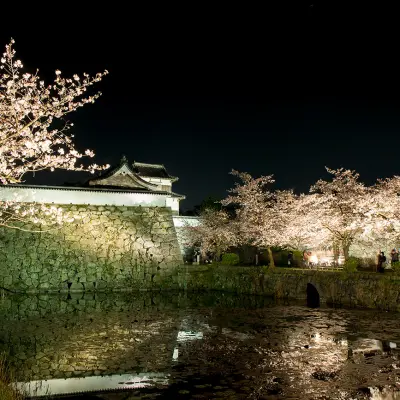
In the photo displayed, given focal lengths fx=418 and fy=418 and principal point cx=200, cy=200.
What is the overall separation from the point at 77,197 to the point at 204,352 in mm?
18575

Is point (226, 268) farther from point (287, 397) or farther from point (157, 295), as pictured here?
→ point (287, 397)

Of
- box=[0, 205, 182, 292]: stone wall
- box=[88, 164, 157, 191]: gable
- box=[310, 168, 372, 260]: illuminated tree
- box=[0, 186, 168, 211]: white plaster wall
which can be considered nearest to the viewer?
box=[310, 168, 372, 260]: illuminated tree

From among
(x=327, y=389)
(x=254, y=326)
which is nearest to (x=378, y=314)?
(x=254, y=326)

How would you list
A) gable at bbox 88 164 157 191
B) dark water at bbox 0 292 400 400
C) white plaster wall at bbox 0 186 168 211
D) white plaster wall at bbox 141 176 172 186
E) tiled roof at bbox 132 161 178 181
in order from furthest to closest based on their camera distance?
1. tiled roof at bbox 132 161 178 181
2. white plaster wall at bbox 141 176 172 186
3. gable at bbox 88 164 157 191
4. white plaster wall at bbox 0 186 168 211
5. dark water at bbox 0 292 400 400

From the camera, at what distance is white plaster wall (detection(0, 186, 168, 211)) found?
24.8 m

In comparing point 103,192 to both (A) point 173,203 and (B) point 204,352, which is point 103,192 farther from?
(B) point 204,352

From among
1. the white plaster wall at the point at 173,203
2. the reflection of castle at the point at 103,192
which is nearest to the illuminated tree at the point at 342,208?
the reflection of castle at the point at 103,192

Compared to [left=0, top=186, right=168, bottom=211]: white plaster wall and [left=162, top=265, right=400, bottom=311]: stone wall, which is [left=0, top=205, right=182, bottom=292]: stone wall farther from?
[left=162, top=265, right=400, bottom=311]: stone wall

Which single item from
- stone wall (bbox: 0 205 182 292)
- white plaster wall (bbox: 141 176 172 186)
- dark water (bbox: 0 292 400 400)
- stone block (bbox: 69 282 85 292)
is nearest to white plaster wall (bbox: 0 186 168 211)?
stone wall (bbox: 0 205 182 292)

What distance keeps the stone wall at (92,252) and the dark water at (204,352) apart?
6.17 meters

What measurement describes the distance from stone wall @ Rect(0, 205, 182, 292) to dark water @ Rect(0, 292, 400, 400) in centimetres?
617

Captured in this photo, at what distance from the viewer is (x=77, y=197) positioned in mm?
26453

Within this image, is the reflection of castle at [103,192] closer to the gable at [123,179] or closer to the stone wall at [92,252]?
the gable at [123,179]

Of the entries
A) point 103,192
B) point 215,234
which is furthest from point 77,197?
point 215,234
